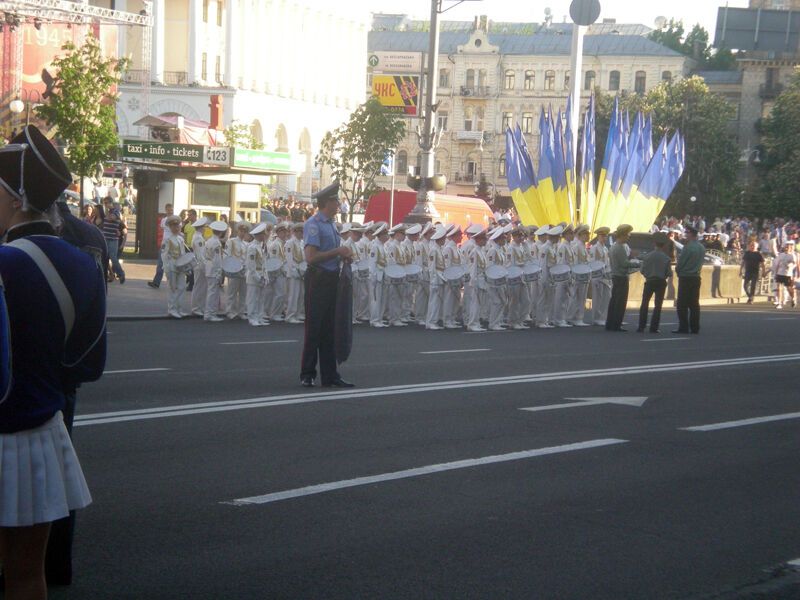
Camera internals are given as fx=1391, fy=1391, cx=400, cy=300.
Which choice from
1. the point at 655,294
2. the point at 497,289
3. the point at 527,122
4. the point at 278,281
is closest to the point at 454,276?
the point at 497,289

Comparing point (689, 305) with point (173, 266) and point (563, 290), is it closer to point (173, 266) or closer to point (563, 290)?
point (563, 290)

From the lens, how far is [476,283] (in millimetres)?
25859

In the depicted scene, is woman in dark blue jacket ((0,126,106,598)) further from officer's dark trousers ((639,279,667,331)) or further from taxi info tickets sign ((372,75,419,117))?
taxi info tickets sign ((372,75,419,117))

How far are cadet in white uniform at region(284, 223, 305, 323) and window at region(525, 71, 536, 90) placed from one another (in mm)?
94919

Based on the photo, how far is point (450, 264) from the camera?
26.3m

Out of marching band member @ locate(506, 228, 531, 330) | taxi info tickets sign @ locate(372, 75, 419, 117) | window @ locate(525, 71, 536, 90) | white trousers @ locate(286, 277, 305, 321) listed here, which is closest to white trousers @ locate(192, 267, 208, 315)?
white trousers @ locate(286, 277, 305, 321)

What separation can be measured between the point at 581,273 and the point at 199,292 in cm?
754

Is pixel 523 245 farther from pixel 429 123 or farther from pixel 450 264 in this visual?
pixel 429 123

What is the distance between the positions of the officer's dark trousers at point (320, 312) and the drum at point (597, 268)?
1516cm

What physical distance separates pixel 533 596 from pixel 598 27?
5028 inches

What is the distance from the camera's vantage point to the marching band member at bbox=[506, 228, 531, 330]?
Answer: 2684cm

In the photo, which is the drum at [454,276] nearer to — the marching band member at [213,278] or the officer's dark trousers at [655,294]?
the officer's dark trousers at [655,294]

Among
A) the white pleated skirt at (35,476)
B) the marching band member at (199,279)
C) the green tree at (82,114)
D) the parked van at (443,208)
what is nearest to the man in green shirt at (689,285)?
the marching band member at (199,279)

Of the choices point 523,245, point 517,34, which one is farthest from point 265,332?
point 517,34
